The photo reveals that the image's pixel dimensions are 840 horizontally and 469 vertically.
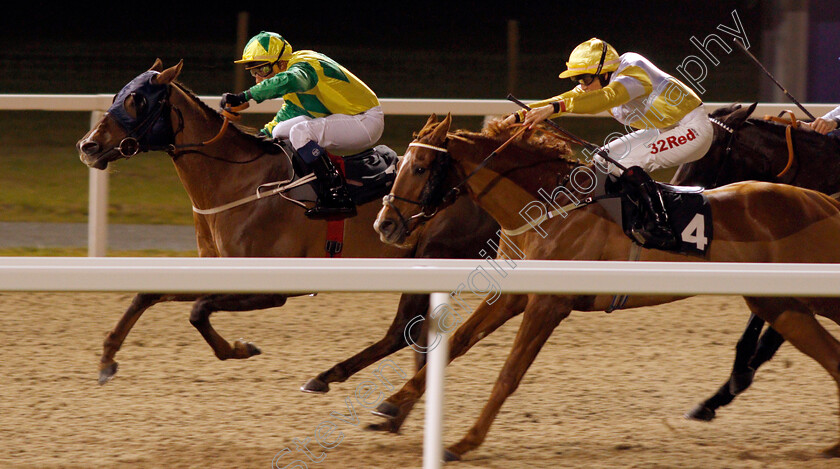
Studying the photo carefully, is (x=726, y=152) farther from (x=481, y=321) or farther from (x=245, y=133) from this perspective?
(x=245, y=133)

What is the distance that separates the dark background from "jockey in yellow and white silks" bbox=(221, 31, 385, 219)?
765 cm

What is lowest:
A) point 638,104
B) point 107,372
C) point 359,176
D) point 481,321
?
point 107,372

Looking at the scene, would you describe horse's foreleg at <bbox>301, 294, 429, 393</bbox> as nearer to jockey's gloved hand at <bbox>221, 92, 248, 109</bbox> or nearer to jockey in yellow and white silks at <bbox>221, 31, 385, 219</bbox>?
jockey in yellow and white silks at <bbox>221, 31, 385, 219</bbox>

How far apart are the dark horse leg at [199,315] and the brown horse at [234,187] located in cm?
3

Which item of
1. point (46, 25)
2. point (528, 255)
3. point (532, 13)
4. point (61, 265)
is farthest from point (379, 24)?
point (61, 265)

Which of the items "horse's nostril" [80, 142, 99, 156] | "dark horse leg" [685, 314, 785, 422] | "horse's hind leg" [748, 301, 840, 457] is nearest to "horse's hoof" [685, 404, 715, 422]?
"dark horse leg" [685, 314, 785, 422]

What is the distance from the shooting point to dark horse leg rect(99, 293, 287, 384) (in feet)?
15.5

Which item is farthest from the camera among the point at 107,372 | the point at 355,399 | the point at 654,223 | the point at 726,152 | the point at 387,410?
the point at 726,152

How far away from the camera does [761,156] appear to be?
588 centimetres

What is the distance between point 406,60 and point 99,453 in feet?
34.3

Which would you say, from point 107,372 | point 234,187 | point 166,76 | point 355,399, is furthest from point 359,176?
point 107,372

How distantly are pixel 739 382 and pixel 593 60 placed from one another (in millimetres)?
1434

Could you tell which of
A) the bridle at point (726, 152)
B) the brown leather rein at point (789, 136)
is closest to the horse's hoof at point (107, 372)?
the bridle at point (726, 152)

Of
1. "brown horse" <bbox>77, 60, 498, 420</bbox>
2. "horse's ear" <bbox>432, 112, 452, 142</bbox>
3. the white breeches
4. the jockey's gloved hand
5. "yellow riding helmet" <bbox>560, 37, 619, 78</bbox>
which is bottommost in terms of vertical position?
"brown horse" <bbox>77, 60, 498, 420</bbox>
